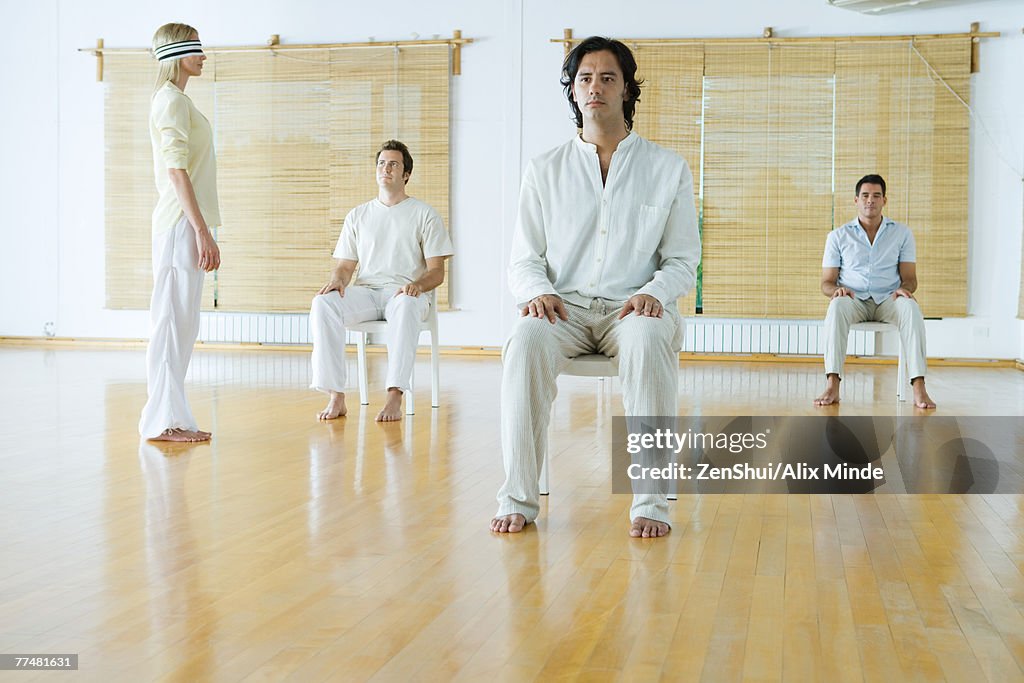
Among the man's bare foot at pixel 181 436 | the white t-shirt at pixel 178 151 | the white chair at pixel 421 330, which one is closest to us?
the white t-shirt at pixel 178 151

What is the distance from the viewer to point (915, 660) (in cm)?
178

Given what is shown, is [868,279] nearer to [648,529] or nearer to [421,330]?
[421,330]

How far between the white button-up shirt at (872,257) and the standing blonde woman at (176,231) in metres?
3.30

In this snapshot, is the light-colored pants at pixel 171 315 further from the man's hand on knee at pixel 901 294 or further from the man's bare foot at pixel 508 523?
the man's hand on knee at pixel 901 294

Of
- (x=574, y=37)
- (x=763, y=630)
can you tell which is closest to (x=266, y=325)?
(x=574, y=37)

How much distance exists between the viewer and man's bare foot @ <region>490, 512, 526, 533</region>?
2.70m

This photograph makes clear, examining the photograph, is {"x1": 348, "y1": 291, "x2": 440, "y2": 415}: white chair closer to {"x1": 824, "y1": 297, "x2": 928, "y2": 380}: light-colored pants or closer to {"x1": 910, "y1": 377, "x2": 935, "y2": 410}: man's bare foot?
{"x1": 824, "y1": 297, "x2": 928, "y2": 380}: light-colored pants

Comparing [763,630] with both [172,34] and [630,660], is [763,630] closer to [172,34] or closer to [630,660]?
[630,660]

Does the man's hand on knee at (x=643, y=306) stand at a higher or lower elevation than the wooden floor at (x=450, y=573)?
higher

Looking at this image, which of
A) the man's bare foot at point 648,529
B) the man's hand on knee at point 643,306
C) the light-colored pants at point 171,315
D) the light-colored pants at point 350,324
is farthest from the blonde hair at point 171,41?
the man's bare foot at point 648,529

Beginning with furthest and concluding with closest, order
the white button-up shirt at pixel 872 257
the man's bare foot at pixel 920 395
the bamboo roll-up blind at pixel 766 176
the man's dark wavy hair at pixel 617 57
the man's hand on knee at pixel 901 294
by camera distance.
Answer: the bamboo roll-up blind at pixel 766 176, the white button-up shirt at pixel 872 257, the man's hand on knee at pixel 901 294, the man's bare foot at pixel 920 395, the man's dark wavy hair at pixel 617 57

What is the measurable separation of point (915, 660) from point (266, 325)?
7.41 metres

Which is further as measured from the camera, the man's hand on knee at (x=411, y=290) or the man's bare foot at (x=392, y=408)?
the man's hand on knee at (x=411, y=290)

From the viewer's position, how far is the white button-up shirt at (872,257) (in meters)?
5.69
